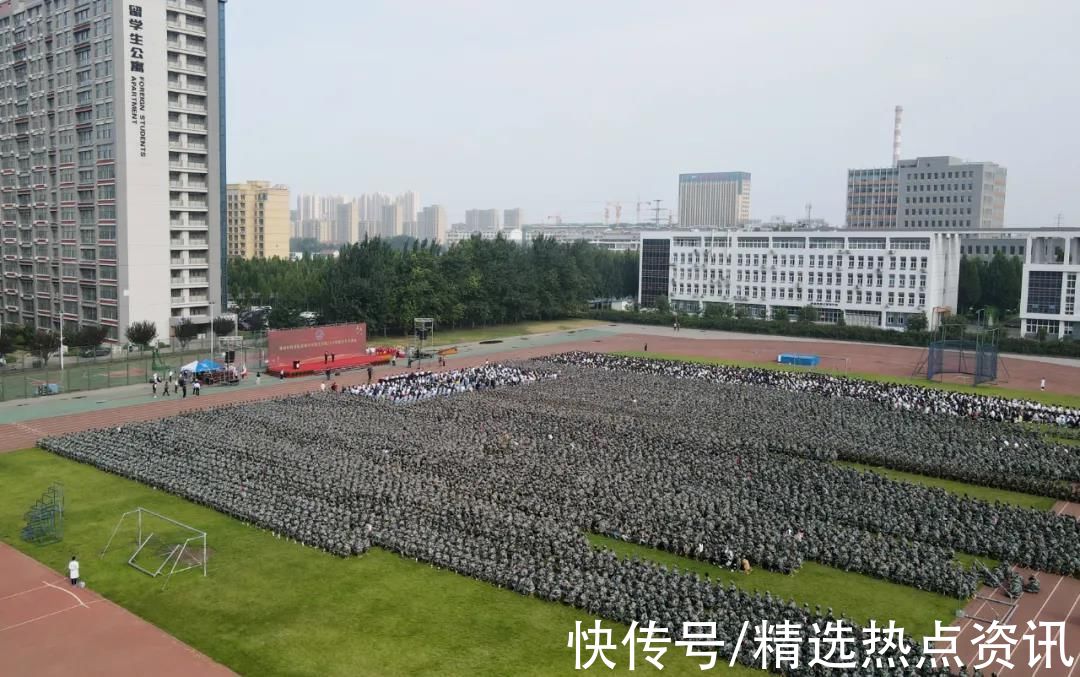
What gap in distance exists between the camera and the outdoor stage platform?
4384 centimetres

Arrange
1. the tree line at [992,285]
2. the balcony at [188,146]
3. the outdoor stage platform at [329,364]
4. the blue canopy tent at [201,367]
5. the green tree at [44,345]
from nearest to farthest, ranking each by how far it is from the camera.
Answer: the blue canopy tent at [201,367] < the green tree at [44,345] < the outdoor stage platform at [329,364] < the balcony at [188,146] < the tree line at [992,285]

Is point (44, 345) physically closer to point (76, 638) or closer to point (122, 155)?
point (122, 155)

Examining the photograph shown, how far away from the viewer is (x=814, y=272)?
2847 inches

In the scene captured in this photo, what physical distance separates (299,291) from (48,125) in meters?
19.6

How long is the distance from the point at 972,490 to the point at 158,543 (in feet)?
76.2

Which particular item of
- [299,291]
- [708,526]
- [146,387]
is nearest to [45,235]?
[299,291]

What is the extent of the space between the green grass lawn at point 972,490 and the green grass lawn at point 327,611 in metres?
14.3

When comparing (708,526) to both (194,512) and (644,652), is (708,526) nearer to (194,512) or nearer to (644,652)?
(644,652)

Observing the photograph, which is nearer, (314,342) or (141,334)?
(314,342)

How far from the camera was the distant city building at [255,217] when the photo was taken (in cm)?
12250

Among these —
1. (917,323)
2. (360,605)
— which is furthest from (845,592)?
(917,323)

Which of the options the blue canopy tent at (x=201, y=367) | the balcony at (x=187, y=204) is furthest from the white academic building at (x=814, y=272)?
the blue canopy tent at (x=201, y=367)

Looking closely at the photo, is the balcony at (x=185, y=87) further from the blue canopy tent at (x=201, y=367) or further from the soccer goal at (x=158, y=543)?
the soccer goal at (x=158, y=543)

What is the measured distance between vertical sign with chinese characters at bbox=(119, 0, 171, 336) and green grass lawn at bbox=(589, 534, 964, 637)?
137ft
